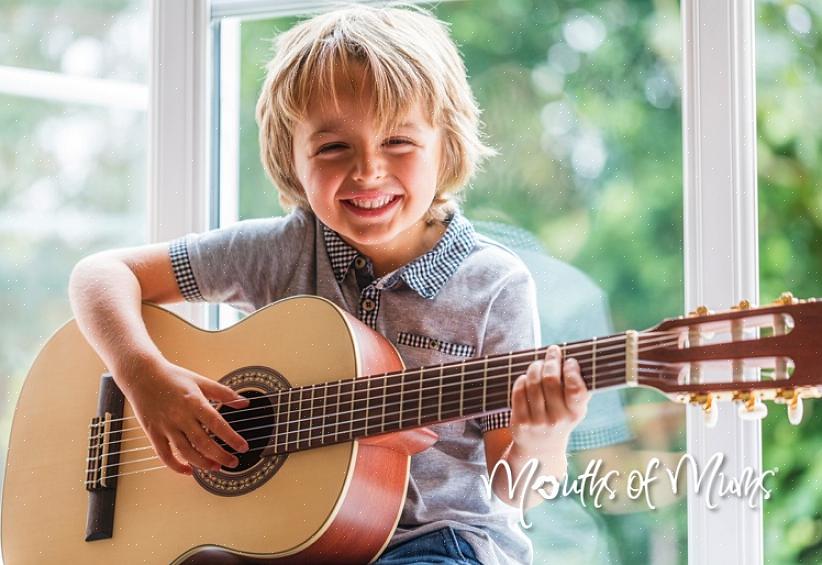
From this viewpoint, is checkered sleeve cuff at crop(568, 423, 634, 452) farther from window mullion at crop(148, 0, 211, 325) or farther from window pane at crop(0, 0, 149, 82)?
window pane at crop(0, 0, 149, 82)

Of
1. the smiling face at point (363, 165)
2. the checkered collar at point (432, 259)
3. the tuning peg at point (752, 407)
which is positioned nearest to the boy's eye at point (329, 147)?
the smiling face at point (363, 165)

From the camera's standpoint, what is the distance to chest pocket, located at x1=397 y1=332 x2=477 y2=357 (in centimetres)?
133

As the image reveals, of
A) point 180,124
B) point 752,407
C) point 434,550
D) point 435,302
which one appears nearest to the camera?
point 752,407

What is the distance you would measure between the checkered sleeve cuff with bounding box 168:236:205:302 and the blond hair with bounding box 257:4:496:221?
0.56 ft

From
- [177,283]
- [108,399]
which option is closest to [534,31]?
[177,283]

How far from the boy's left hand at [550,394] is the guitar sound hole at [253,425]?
31cm

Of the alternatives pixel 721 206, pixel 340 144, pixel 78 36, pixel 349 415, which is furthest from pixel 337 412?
pixel 78 36

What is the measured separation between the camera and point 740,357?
1018mm

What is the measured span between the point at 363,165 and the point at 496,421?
1.20ft

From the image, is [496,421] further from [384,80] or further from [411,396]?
[384,80]

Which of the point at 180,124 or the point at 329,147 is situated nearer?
the point at 329,147

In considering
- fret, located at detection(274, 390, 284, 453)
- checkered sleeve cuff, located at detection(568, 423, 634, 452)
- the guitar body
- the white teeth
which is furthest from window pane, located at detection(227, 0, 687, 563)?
fret, located at detection(274, 390, 284, 453)

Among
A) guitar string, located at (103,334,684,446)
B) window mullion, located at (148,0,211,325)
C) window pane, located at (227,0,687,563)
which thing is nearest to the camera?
guitar string, located at (103,334,684,446)

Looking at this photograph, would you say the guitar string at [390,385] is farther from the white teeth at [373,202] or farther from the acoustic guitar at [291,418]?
the white teeth at [373,202]
